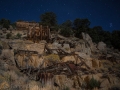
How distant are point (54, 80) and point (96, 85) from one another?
5.72 metres

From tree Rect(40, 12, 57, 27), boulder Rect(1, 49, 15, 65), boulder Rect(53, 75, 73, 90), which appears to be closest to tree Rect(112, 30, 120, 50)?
tree Rect(40, 12, 57, 27)

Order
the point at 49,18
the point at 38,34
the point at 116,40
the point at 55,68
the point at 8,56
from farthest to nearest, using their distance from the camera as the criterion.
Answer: the point at 116,40, the point at 49,18, the point at 38,34, the point at 55,68, the point at 8,56

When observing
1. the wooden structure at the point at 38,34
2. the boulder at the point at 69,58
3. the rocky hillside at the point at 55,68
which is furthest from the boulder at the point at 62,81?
the wooden structure at the point at 38,34

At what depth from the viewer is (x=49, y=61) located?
19812mm

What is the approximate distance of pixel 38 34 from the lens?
2839 cm

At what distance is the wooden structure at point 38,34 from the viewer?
27.2 metres

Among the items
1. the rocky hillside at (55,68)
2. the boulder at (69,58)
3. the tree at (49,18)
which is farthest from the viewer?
the tree at (49,18)

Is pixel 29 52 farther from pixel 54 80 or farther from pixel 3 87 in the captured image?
pixel 3 87

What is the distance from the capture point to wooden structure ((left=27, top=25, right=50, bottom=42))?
89.2 feet

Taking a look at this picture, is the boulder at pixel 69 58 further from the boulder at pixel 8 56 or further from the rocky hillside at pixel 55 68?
the boulder at pixel 8 56

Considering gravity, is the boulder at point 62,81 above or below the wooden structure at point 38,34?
below

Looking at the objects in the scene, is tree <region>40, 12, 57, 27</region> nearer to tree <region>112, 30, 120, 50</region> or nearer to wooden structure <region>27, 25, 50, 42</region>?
wooden structure <region>27, 25, 50, 42</region>

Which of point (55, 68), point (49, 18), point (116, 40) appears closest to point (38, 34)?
point (55, 68)

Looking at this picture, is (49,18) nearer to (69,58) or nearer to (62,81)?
(69,58)
